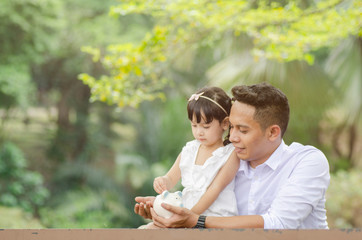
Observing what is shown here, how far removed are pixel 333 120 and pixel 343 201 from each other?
221cm

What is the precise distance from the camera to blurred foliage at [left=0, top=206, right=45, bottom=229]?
300 inches

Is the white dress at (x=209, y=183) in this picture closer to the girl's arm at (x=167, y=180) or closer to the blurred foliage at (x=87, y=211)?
the girl's arm at (x=167, y=180)

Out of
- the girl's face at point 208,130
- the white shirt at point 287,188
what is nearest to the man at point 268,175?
the white shirt at point 287,188

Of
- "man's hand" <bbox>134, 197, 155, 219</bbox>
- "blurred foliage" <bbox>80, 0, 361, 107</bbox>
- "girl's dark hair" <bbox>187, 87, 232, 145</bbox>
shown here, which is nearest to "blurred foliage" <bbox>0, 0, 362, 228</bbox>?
"blurred foliage" <bbox>80, 0, 361, 107</bbox>

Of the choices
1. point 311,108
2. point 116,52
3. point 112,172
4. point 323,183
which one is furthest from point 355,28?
point 112,172

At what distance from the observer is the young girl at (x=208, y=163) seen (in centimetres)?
178

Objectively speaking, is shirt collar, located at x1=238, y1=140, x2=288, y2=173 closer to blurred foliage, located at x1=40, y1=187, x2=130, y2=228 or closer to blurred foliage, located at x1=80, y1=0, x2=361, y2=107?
blurred foliage, located at x1=80, y1=0, x2=361, y2=107

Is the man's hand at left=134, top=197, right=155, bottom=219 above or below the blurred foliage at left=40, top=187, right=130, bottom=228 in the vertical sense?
above

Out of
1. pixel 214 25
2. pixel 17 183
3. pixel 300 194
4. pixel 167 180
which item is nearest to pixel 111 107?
pixel 17 183

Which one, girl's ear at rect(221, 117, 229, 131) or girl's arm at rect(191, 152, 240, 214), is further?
girl's ear at rect(221, 117, 229, 131)

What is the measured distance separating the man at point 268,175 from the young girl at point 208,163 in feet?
0.25

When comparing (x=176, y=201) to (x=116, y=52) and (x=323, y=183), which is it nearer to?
(x=323, y=183)

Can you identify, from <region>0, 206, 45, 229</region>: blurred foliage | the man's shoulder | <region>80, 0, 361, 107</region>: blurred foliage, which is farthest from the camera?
<region>0, 206, 45, 229</region>: blurred foliage

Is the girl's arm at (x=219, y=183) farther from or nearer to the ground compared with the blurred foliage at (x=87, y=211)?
farther from the ground
